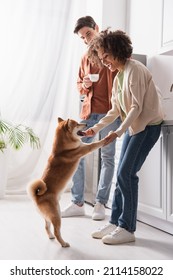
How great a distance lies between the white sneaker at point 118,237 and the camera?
181 cm

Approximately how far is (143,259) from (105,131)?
105 centimetres

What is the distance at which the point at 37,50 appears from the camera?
3562 millimetres

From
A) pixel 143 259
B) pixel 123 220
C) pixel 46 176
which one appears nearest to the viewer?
pixel 143 259

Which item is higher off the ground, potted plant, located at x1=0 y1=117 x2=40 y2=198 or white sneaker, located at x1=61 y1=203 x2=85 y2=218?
potted plant, located at x1=0 y1=117 x2=40 y2=198

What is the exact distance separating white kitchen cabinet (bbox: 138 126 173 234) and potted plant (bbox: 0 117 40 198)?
1.38 m

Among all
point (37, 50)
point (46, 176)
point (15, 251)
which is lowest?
point (15, 251)

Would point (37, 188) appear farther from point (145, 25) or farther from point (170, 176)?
point (145, 25)

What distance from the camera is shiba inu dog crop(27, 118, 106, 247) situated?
1.68 meters

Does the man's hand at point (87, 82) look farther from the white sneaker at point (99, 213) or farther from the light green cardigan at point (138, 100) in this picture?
the white sneaker at point (99, 213)

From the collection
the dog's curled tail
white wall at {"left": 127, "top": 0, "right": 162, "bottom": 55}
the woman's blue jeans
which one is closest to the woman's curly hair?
the woman's blue jeans

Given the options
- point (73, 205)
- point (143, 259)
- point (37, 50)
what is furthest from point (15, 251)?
point (37, 50)

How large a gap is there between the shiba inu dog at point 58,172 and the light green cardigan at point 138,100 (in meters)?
0.18

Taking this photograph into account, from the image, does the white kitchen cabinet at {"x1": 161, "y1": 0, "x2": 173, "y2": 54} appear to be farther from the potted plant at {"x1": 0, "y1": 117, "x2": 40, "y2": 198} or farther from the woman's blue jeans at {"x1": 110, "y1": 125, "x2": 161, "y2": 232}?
the potted plant at {"x1": 0, "y1": 117, "x2": 40, "y2": 198}
